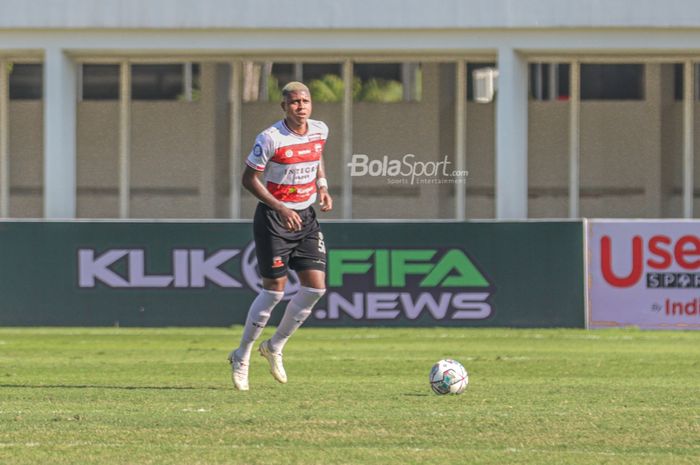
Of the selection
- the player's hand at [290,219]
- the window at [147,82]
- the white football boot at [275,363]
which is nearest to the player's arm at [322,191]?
the player's hand at [290,219]

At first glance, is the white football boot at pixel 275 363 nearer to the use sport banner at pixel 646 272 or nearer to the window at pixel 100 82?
the use sport banner at pixel 646 272

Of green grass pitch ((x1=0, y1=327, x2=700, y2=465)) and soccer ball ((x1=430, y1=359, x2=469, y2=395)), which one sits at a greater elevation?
soccer ball ((x1=430, y1=359, x2=469, y2=395))

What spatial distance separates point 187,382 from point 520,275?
6622 mm

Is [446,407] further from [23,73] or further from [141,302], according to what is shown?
[23,73]

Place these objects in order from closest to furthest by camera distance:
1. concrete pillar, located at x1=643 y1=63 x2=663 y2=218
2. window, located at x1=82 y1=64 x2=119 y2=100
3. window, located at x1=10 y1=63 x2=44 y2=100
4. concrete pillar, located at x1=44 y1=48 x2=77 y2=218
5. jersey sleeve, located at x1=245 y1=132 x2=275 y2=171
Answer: jersey sleeve, located at x1=245 y1=132 x2=275 y2=171, concrete pillar, located at x1=44 y1=48 x2=77 y2=218, concrete pillar, located at x1=643 y1=63 x2=663 y2=218, window, located at x1=82 y1=64 x2=119 y2=100, window, located at x1=10 y1=63 x2=44 y2=100

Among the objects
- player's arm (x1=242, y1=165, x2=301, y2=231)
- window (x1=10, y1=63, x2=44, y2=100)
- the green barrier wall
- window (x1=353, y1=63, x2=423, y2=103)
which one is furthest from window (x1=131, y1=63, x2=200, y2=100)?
player's arm (x1=242, y1=165, x2=301, y2=231)

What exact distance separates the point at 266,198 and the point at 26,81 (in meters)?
10.8

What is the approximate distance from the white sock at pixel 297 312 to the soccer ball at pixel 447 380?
103cm

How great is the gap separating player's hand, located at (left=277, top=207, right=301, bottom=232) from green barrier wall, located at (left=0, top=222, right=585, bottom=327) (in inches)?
268

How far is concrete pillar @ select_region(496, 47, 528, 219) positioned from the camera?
1819 cm

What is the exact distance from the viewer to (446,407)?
890 cm

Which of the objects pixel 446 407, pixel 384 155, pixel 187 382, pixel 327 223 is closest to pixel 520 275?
pixel 327 223

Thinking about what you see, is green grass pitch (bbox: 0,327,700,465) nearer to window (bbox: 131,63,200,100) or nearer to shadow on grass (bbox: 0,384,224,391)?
shadow on grass (bbox: 0,384,224,391)

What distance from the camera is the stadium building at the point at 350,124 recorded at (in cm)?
1853
